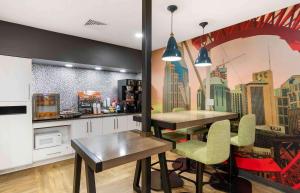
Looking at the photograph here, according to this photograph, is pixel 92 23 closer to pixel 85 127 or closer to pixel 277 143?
pixel 85 127

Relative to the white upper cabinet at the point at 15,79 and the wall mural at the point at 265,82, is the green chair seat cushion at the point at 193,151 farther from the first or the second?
the white upper cabinet at the point at 15,79

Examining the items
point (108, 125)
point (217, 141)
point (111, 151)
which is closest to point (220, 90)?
point (217, 141)

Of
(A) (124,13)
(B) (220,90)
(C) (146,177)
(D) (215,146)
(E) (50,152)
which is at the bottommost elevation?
(E) (50,152)

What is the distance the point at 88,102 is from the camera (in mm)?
4035

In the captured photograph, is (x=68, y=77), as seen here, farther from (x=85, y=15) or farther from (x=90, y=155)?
(x=90, y=155)

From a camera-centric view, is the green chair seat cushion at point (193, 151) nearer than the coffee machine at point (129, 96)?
Yes

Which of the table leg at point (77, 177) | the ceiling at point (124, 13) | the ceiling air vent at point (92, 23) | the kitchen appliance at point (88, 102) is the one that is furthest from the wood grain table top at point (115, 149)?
the kitchen appliance at point (88, 102)

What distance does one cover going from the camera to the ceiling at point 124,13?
90.7 inches

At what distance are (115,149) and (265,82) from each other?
8.08 ft

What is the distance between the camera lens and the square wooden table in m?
1.19

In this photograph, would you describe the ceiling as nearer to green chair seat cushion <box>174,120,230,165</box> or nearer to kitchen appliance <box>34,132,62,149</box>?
green chair seat cushion <box>174,120,230,165</box>

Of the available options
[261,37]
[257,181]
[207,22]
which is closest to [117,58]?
[207,22]

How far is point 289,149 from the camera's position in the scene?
238 centimetres

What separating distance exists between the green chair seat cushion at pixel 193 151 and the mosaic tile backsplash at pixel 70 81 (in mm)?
2827
